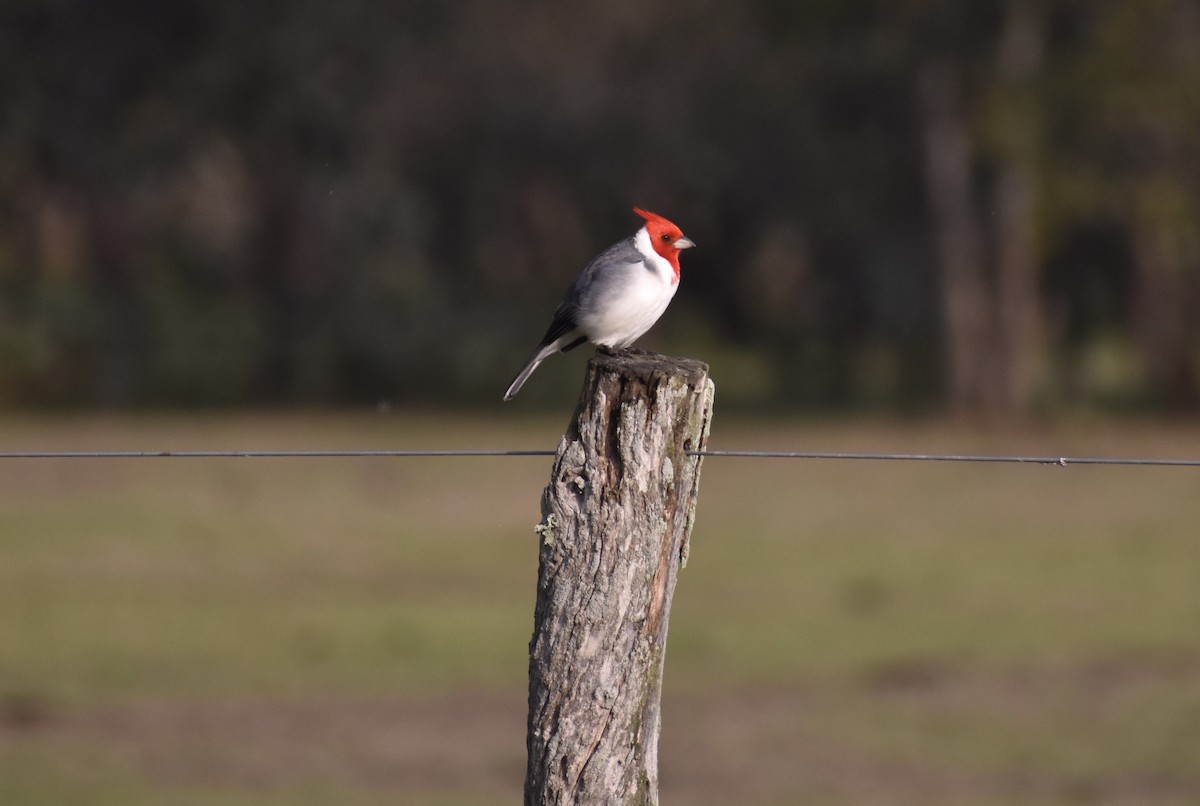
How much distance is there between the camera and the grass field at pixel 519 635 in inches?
407

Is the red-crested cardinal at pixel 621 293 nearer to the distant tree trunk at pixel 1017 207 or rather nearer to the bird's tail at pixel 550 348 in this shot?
the bird's tail at pixel 550 348

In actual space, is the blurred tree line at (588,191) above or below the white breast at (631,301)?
above

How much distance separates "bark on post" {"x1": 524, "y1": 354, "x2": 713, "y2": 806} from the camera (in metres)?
4.00

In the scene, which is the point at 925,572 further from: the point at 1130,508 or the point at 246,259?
the point at 246,259

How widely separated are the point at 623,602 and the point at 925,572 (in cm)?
1288

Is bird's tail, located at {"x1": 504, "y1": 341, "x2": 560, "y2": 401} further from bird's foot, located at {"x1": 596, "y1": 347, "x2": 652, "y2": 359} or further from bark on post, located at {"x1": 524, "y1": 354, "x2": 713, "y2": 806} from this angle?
bark on post, located at {"x1": 524, "y1": 354, "x2": 713, "y2": 806}

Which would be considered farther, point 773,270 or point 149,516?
point 773,270

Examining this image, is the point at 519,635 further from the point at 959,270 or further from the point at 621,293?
the point at 959,270

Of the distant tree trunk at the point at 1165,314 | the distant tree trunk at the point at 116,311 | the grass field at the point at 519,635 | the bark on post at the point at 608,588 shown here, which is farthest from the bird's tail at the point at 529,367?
the distant tree trunk at the point at 116,311

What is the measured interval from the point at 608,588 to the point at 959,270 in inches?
1016

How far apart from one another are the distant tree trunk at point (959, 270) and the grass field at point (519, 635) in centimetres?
523

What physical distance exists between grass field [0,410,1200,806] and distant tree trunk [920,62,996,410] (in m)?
5.23

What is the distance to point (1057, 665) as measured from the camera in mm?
13117

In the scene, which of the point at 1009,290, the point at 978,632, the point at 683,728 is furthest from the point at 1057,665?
the point at 1009,290
